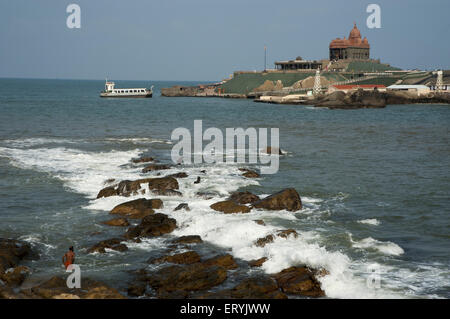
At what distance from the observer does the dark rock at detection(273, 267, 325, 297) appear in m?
16.7

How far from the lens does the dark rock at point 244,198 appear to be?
27189 millimetres

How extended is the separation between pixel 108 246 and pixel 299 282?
7619mm

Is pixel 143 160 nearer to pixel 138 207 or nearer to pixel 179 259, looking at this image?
pixel 138 207

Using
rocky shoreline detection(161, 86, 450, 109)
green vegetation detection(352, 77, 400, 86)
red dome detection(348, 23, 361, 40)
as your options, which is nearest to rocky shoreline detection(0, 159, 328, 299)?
rocky shoreline detection(161, 86, 450, 109)

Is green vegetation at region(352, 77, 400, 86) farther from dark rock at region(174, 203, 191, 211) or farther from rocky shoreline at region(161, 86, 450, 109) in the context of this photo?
dark rock at region(174, 203, 191, 211)

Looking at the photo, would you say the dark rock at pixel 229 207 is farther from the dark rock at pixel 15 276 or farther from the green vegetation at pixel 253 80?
the green vegetation at pixel 253 80

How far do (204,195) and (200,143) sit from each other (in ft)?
77.7
